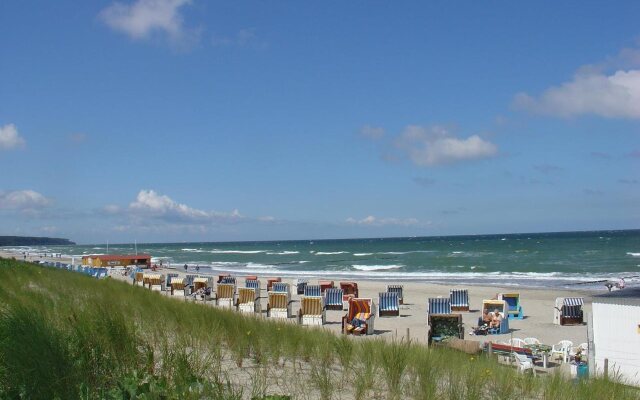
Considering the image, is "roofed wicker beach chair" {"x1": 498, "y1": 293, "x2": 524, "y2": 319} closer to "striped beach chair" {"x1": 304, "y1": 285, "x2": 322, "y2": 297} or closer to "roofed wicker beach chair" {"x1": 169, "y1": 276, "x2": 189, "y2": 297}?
"striped beach chair" {"x1": 304, "y1": 285, "x2": 322, "y2": 297}

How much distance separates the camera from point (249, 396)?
4184 mm

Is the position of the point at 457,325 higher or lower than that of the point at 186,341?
lower

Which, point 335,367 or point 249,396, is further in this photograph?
point 335,367

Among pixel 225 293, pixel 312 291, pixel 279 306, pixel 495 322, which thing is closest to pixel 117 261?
pixel 225 293

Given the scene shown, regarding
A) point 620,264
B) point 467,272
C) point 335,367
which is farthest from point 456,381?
point 620,264

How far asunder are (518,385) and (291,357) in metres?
1.95

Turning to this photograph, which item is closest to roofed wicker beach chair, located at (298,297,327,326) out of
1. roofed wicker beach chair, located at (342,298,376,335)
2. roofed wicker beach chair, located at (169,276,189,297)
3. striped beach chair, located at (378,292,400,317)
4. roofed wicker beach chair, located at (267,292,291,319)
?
roofed wicker beach chair, located at (342,298,376,335)

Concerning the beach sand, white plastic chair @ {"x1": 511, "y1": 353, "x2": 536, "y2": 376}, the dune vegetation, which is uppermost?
the dune vegetation

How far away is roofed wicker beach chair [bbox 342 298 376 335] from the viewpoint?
14578 mm

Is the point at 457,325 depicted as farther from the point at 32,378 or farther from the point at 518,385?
the point at 32,378

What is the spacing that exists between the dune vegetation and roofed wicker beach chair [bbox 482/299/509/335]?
33.9ft

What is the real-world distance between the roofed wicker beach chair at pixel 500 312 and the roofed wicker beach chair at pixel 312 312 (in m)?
4.33

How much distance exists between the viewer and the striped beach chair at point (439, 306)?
55.2 ft

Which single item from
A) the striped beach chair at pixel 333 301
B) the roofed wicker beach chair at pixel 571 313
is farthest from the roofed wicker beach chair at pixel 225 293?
the roofed wicker beach chair at pixel 571 313
